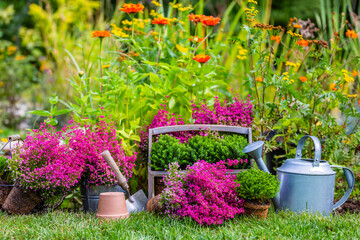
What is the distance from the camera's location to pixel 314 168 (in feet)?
9.52

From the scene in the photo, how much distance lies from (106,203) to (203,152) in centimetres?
83

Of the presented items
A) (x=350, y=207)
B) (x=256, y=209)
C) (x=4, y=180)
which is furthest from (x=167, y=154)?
(x=350, y=207)

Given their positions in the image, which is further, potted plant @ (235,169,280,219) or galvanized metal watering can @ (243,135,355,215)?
galvanized metal watering can @ (243,135,355,215)

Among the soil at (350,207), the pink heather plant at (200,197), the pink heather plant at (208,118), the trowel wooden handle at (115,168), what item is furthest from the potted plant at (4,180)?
the soil at (350,207)

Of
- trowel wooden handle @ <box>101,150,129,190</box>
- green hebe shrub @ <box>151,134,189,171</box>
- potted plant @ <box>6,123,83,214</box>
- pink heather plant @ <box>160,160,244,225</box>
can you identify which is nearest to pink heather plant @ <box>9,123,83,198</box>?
potted plant @ <box>6,123,83,214</box>

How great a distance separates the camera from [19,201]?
9.75ft

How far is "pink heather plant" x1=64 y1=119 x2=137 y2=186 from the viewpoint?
3002mm

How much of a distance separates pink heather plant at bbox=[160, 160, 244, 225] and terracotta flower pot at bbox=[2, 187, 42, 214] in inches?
39.4

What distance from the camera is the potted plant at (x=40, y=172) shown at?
286cm

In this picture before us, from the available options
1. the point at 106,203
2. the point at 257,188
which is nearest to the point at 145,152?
the point at 106,203

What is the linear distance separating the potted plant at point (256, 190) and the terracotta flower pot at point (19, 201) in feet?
4.91

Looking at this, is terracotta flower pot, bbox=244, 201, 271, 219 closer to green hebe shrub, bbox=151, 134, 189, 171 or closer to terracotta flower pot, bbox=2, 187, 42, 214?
green hebe shrub, bbox=151, 134, 189, 171

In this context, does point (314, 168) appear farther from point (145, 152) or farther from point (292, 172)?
point (145, 152)

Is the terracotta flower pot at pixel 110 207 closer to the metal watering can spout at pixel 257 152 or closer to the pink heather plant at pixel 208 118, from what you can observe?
the pink heather plant at pixel 208 118
